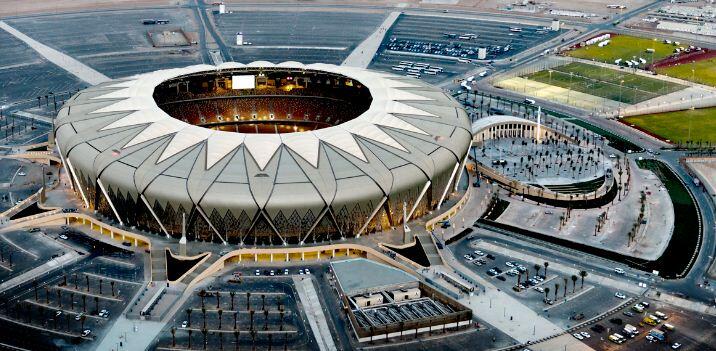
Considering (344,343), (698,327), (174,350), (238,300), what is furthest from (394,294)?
(698,327)

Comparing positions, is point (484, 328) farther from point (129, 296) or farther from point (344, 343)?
point (129, 296)

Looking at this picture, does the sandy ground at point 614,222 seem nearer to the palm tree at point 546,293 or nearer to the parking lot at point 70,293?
the palm tree at point 546,293

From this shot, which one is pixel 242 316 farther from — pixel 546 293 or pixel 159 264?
pixel 546 293

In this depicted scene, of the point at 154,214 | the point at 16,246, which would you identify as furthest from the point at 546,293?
the point at 16,246

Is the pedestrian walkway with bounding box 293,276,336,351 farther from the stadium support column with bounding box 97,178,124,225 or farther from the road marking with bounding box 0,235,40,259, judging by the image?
the road marking with bounding box 0,235,40,259

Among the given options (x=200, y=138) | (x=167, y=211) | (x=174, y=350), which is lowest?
(x=174, y=350)

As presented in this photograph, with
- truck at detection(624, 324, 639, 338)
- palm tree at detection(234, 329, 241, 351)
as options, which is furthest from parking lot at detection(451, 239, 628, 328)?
palm tree at detection(234, 329, 241, 351)
